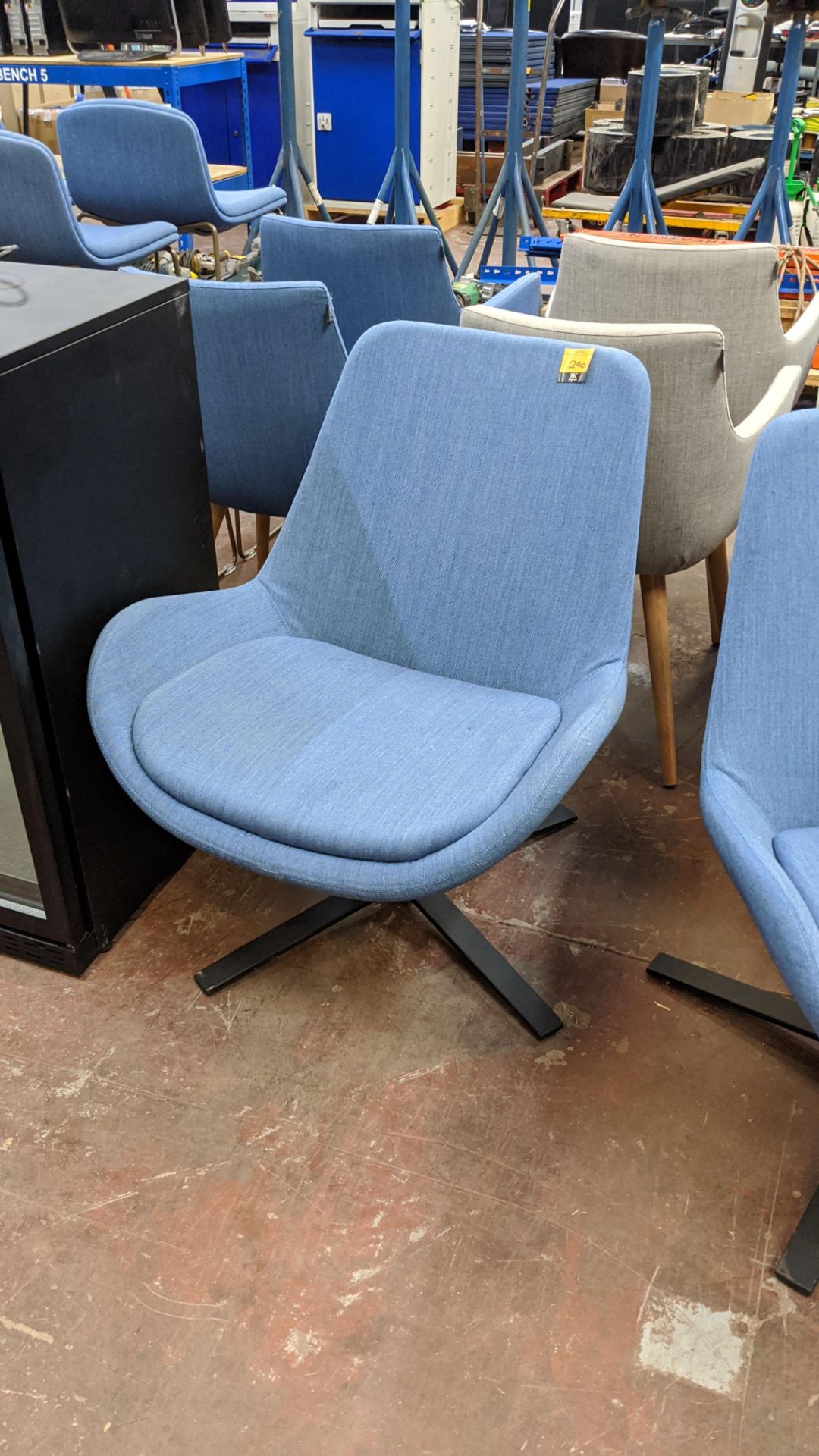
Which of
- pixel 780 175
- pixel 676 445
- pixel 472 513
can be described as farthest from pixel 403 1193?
pixel 780 175

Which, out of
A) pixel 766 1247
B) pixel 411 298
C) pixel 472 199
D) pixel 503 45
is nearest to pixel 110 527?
pixel 766 1247

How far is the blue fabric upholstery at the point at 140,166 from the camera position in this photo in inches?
146

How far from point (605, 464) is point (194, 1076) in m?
1.02

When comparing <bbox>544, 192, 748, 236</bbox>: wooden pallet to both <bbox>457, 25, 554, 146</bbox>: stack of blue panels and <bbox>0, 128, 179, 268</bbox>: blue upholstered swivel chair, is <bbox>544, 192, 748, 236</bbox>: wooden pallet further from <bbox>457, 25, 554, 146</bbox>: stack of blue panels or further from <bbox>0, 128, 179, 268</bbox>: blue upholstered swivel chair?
<bbox>457, 25, 554, 146</bbox>: stack of blue panels

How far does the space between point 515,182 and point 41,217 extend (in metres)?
2.12

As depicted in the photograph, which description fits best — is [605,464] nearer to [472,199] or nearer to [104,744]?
[104,744]

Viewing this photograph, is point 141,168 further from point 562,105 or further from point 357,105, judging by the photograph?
point 562,105

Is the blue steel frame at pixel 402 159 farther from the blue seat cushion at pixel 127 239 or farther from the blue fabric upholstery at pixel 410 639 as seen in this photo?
the blue fabric upholstery at pixel 410 639

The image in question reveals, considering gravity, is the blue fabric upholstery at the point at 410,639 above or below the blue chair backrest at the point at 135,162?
below

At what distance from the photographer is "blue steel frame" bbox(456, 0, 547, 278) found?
Result: 4.19 meters

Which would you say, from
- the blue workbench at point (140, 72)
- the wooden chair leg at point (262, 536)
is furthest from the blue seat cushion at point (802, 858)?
the blue workbench at point (140, 72)

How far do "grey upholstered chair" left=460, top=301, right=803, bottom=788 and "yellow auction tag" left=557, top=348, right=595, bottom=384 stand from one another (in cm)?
10

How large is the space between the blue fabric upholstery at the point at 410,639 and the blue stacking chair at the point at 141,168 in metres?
2.74

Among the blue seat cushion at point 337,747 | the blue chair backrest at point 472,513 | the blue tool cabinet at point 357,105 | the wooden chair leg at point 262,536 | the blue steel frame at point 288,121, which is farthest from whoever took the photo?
the blue tool cabinet at point 357,105
